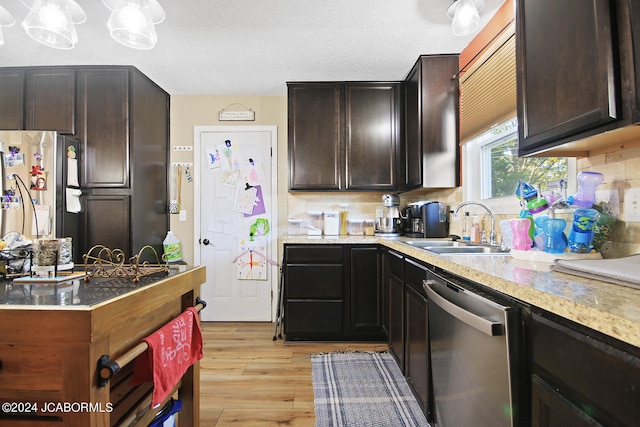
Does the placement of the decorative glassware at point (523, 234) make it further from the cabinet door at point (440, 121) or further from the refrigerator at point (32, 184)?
the refrigerator at point (32, 184)

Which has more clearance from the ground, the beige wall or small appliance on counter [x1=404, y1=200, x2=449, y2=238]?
the beige wall

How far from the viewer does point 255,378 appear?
2.19 m

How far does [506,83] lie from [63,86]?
3.55 m

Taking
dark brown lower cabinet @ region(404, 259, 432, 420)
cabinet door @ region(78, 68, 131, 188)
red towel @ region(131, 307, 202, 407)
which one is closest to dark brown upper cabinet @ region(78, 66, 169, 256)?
cabinet door @ region(78, 68, 131, 188)

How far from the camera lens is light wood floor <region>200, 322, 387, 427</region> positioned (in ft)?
5.83

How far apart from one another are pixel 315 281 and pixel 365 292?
17.8 inches

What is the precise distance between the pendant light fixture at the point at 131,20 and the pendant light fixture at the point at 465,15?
168cm

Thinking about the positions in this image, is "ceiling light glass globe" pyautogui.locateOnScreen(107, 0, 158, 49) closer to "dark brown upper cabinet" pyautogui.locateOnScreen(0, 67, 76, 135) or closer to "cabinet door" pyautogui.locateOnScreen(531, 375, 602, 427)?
"dark brown upper cabinet" pyautogui.locateOnScreen(0, 67, 76, 135)

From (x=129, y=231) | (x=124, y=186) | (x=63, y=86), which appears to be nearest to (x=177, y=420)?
(x=129, y=231)

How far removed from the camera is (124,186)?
9.18 ft

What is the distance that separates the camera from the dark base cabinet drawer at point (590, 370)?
0.53m

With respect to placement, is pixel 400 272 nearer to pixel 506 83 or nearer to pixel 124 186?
pixel 506 83

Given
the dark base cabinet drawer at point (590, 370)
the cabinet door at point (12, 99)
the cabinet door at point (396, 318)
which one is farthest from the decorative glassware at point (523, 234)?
the cabinet door at point (12, 99)

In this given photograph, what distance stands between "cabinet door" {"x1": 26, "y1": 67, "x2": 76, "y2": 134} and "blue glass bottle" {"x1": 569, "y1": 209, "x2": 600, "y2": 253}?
3.63m
